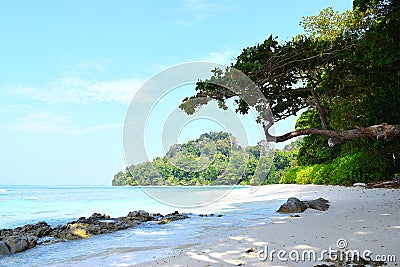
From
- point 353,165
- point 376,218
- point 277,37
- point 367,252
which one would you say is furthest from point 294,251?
point 353,165

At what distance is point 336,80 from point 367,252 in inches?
256

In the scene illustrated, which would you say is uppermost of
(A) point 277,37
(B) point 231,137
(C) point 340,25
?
(C) point 340,25

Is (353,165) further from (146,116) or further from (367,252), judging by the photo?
(367,252)

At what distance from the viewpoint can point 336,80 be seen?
9.81 meters

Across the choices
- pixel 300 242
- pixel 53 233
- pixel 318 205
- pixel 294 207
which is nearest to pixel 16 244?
pixel 53 233
